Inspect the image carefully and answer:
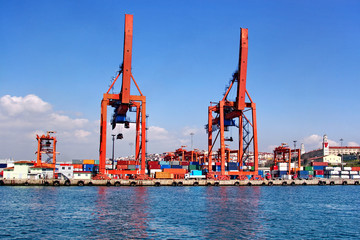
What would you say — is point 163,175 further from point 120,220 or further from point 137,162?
point 120,220

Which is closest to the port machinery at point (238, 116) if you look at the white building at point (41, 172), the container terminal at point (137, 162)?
the container terminal at point (137, 162)

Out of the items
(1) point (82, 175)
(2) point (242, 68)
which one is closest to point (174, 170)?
(1) point (82, 175)

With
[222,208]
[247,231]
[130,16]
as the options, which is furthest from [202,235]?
[130,16]

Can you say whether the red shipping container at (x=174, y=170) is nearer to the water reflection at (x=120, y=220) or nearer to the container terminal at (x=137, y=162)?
the container terminal at (x=137, y=162)

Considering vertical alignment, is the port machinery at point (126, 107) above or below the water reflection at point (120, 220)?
above

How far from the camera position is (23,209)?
3303cm

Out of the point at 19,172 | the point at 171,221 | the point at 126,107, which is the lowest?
the point at 171,221

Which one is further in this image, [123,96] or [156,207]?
[123,96]

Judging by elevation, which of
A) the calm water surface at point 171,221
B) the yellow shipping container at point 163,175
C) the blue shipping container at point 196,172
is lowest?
the calm water surface at point 171,221

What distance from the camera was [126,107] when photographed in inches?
2672

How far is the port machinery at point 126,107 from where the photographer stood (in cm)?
6556

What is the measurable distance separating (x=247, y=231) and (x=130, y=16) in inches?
1968

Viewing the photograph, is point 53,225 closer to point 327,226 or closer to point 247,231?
point 247,231

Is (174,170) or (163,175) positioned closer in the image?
(163,175)
